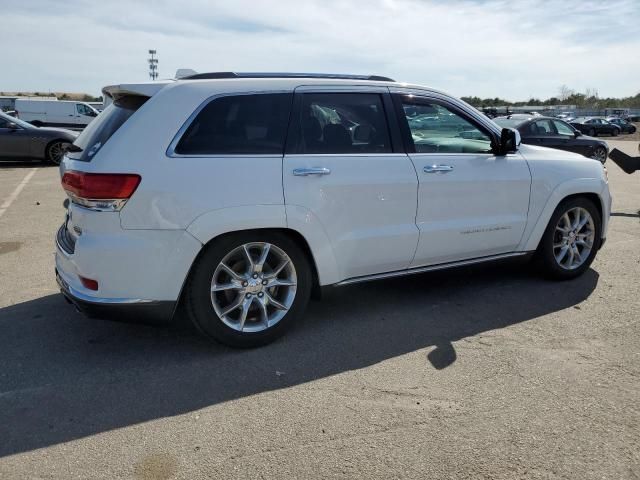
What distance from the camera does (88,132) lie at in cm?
399

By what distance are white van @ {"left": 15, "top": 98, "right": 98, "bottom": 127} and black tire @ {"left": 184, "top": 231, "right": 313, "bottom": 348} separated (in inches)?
1027

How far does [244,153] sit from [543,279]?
10.8 ft

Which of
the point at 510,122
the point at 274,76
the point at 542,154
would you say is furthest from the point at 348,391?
the point at 510,122

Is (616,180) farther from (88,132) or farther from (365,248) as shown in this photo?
(88,132)

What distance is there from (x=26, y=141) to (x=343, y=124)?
1381 cm

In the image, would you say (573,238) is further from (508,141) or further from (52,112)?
(52,112)

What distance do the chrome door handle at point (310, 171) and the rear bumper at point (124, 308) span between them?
1177mm

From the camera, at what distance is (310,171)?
3.89 meters

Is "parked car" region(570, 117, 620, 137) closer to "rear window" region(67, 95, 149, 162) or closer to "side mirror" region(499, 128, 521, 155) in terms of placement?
"side mirror" region(499, 128, 521, 155)

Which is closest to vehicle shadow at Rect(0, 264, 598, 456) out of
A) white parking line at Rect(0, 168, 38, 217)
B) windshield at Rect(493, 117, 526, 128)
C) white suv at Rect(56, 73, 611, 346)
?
white suv at Rect(56, 73, 611, 346)

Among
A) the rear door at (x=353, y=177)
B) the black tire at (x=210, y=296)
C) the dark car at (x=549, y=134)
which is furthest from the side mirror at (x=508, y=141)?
the dark car at (x=549, y=134)

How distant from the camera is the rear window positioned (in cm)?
363

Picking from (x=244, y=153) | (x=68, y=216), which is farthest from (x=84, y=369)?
(x=244, y=153)

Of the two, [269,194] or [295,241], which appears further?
[295,241]
